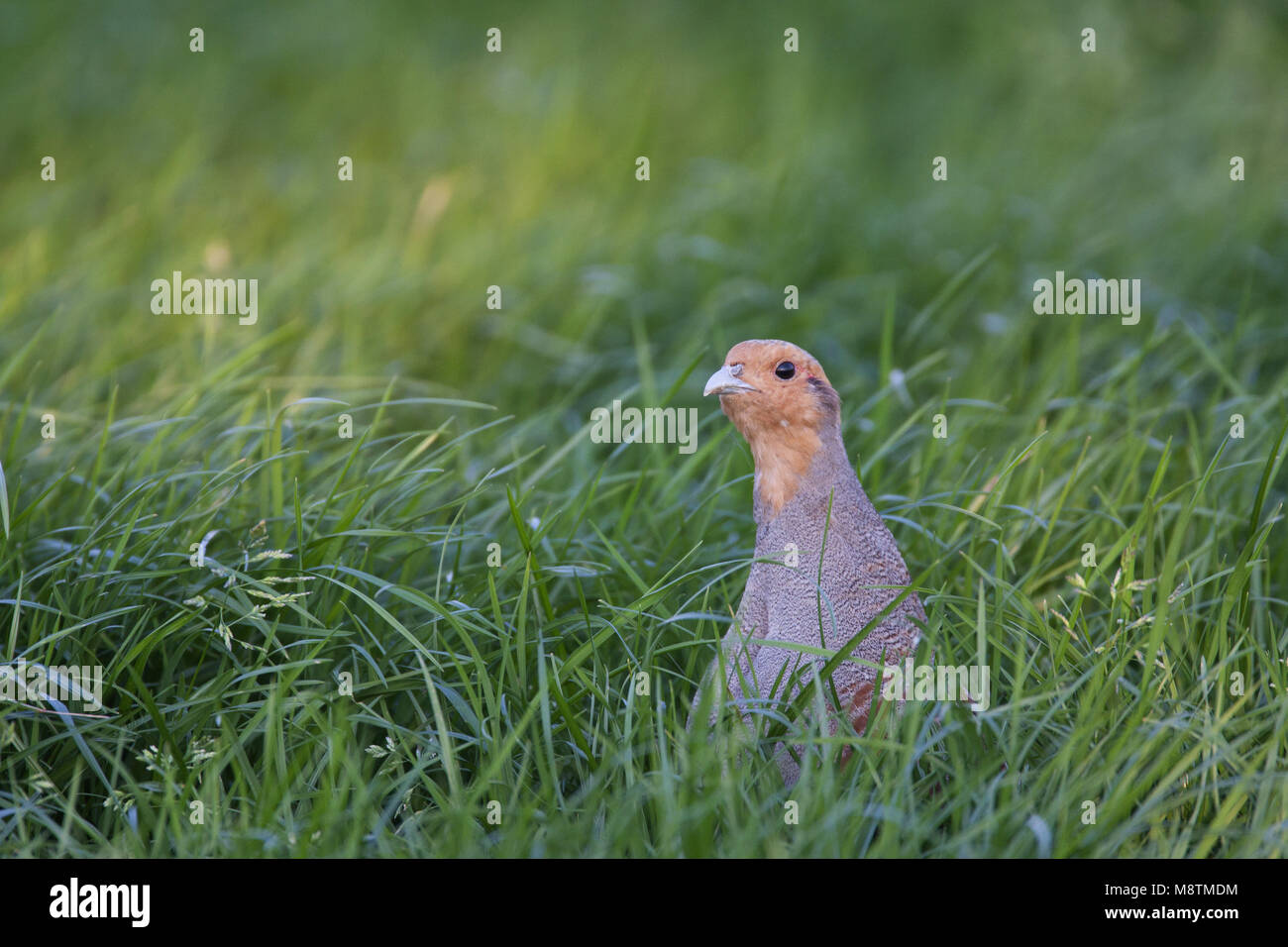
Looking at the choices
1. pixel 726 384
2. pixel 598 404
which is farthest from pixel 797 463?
pixel 598 404

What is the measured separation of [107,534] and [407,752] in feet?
3.91

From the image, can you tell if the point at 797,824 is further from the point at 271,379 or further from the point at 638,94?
the point at 638,94

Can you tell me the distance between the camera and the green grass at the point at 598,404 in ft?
10.4

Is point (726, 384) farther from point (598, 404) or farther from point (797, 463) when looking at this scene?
point (598, 404)

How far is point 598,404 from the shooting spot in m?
5.50

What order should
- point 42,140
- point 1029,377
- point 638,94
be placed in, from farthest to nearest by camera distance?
point 638,94 → point 42,140 → point 1029,377

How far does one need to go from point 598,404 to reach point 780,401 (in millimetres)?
2179

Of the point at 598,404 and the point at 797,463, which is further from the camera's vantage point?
the point at 598,404

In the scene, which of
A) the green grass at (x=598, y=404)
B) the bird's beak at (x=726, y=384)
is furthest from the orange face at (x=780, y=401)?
the green grass at (x=598, y=404)

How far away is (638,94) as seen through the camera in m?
8.10

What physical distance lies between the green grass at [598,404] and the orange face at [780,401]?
37 cm

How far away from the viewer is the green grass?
3.17 meters

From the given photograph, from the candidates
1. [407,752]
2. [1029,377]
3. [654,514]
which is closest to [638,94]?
[1029,377]
